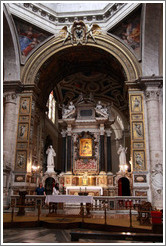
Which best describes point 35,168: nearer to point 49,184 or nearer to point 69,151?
point 49,184

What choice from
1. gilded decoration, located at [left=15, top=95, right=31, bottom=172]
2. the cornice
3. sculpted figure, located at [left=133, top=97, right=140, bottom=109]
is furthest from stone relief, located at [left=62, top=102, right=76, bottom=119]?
the cornice

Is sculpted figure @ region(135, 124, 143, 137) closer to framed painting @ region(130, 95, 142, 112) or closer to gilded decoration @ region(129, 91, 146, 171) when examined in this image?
gilded decoration @ region(129, 91, 146, 171)

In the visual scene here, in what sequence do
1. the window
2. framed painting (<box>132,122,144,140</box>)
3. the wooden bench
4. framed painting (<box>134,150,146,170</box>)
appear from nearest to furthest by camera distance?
the wooden bench < framed painting (<box>134,150,146,170</box>) < framed painting (<box>132,122,144,140</box>) < the window

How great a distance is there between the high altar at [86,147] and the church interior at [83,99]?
0.07 m

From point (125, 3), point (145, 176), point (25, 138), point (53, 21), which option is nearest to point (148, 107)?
point (145, 176)

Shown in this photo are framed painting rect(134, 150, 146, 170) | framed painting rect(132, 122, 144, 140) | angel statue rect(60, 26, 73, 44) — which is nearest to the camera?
framed painting rect(134, 150, 146, 170)

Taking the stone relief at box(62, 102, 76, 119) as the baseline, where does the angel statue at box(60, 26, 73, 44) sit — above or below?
above

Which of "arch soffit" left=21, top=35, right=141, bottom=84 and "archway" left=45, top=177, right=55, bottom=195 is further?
"archway" left=45, top=177, right=55, bottom=195

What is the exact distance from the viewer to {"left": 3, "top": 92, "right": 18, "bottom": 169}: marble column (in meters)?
12.6

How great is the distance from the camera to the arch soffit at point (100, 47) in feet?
45.1

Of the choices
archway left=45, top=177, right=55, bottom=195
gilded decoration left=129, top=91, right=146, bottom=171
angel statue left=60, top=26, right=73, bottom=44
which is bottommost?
archway left=45, top=177, right=55, bottom=195

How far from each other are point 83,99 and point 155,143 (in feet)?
23.7

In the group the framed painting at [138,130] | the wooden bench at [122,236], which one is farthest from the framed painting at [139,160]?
the wooden bench at [122,236]

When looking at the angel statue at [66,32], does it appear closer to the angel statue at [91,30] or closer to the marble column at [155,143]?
the angel statue at [91,30]
